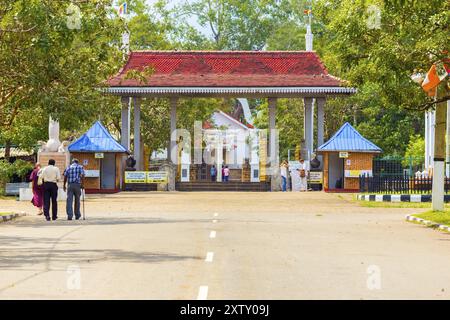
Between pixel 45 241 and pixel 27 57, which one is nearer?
pixel 45 241

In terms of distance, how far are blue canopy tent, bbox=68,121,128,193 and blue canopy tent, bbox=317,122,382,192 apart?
10.9 metres

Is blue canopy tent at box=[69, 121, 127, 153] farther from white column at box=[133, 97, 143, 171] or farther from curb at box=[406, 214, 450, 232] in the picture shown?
curb at box=[406, 214, 450, 232]

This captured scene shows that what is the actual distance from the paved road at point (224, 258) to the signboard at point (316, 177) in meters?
27.0

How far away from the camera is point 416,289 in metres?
12.8

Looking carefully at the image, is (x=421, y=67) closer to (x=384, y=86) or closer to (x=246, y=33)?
(x=384, y=86)

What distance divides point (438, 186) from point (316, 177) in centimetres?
2735

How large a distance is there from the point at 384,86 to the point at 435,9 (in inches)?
197

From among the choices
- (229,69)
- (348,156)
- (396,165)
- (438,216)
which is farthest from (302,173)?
(438,216)

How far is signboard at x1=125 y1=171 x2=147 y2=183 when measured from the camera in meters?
57.3

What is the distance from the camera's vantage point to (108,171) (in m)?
56.7

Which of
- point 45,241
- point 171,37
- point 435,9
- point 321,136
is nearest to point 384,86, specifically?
point 435,9

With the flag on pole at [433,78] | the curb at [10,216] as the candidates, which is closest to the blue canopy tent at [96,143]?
the curb at [10,216]

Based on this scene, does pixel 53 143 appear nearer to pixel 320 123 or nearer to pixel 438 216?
pixel 438 216

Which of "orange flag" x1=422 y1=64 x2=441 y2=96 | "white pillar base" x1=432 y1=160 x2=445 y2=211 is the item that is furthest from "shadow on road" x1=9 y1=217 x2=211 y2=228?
"white pillar base" x1=432 y1=160 x2=445 y2=211
